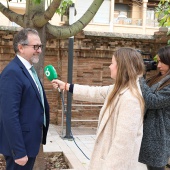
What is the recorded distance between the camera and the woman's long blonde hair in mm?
2371

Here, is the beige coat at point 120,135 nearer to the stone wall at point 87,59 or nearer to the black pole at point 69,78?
the black pole at point 69,78

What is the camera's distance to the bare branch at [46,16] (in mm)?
3827

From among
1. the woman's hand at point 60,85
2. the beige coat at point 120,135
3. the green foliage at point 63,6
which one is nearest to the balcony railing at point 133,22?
the green foliage at point 63,6

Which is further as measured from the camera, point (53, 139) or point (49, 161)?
point (53, 139)

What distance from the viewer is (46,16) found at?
3971mm

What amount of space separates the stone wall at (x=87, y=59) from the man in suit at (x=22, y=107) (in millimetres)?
4958

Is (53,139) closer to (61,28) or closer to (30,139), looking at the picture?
(61,28)

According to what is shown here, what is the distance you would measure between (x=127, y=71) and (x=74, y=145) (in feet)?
13.7

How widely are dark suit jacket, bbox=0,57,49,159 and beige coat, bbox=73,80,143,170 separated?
26.1 inches

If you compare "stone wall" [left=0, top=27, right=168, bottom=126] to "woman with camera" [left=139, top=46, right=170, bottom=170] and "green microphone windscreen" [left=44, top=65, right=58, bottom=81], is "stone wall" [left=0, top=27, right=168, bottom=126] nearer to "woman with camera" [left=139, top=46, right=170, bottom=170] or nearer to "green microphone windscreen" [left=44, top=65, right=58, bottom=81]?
"green microphone windscreen" [left=44, top=65, right=58, bottom=81]

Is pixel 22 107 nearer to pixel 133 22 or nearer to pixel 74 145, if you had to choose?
pixel 74 145

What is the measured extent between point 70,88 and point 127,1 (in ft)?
65.7

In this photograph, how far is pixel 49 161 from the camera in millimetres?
5109

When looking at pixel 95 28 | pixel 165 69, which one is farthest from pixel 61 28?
pixel 95 28
